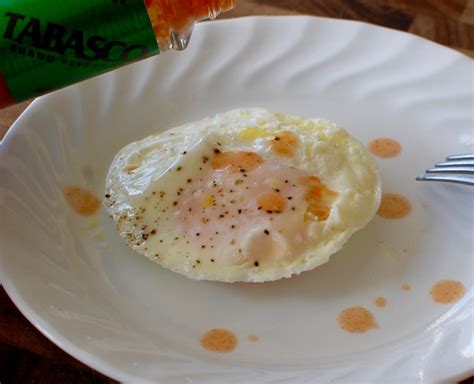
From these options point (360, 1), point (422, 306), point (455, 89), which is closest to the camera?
point (422, 306)

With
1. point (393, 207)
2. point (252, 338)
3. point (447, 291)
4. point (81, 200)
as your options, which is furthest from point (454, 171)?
point (81, 200)

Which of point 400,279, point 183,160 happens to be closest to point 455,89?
point 400,279

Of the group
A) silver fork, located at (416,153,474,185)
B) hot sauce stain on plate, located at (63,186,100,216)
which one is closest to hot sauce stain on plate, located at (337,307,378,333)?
silver fork, located at (416,153,474,185)

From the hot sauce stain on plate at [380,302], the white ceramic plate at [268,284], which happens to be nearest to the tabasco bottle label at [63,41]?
the white ceramic plate at [268,284]

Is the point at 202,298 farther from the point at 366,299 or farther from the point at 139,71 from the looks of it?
the point at 139,71

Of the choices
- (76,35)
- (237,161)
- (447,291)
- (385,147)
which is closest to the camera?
(76,35)

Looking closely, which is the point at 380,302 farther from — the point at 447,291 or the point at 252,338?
the point at 252,338

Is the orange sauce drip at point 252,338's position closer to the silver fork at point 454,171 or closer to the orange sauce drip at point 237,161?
the orange sauce drip at point 237,161
